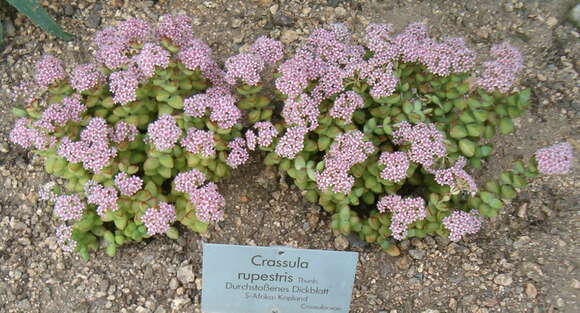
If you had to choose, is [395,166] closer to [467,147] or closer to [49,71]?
[467,147]

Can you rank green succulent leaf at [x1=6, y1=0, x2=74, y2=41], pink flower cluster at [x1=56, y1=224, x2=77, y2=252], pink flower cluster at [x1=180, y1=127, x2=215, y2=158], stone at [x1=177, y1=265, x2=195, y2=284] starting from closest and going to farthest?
1. pink flower cluster at [x1=180, y1=127, x2=215, y2=158]
2. pink flower cluster at [x1=56, y1=224, x2=77, y2=252]
3. stone at [x1=177, y1=265, x2=195, y2=284]
4. green succulent leaf at [x1=6, y1=0, x2=74, y2=41]

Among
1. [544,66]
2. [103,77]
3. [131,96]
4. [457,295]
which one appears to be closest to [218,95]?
[131,96]

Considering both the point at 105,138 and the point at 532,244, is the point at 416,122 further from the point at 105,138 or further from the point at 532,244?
the point at 105,138

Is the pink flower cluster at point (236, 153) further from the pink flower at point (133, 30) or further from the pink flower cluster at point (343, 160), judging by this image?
the pink flower at point (133, 30)

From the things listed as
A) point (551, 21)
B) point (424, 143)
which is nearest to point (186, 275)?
point (424, 143)

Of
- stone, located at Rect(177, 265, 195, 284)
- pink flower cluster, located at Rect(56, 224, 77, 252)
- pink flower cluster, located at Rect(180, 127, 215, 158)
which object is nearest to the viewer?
pink flower cluster, located at Rect(180, 127, 215, 158)

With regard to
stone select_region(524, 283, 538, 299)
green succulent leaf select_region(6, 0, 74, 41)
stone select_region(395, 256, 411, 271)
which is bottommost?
stone select_region(524, 283, 538, 299)

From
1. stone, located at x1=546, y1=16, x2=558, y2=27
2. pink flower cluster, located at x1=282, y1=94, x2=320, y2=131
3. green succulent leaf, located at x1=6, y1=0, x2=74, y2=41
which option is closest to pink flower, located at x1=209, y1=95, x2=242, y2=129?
pink flower cluster, located at x1=282, y1=94, x2=320, y2=131

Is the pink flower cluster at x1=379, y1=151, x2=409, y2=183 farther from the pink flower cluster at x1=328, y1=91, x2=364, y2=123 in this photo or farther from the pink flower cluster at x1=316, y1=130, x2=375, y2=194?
the pink flower cluster at x1=328, y1=91, x2=364, y2=123
